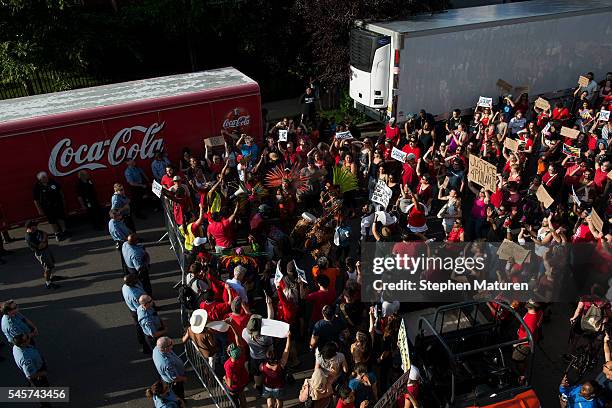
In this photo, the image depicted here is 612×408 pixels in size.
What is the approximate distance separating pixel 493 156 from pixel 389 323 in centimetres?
575

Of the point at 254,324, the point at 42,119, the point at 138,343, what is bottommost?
the point at 138,343

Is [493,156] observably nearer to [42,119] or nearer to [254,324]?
[254,324]

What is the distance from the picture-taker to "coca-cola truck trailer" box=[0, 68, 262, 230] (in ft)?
40.2

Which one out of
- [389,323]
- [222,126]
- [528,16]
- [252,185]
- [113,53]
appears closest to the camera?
[389,323]

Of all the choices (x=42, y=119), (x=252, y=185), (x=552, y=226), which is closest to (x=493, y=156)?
(x=552, y=226)

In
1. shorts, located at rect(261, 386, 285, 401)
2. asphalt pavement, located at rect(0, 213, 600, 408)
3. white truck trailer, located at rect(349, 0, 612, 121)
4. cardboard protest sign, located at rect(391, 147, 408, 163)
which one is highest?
white truck trailer, located at rect(349, 0, 612, 121)

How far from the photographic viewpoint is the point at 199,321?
293 inches

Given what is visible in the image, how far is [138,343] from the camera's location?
9.44m

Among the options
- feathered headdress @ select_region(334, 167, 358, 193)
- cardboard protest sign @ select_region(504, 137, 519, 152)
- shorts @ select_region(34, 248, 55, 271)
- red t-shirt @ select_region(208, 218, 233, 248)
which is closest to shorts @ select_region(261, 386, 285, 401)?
red t-shirt @ select_region(208, 218, 233, 248)

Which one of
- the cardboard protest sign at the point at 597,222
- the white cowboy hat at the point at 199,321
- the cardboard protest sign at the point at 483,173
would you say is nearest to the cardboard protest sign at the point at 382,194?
the cardboard protest sign at the point at 483,173

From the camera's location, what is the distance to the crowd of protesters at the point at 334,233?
23.9 feet

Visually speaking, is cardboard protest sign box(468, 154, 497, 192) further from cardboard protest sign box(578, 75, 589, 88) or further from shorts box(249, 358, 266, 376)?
cardboard protest sign box(578, 75, 589, 88)

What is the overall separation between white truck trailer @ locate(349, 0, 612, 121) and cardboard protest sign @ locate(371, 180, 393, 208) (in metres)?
5.81

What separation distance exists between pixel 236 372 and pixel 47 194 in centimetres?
723
